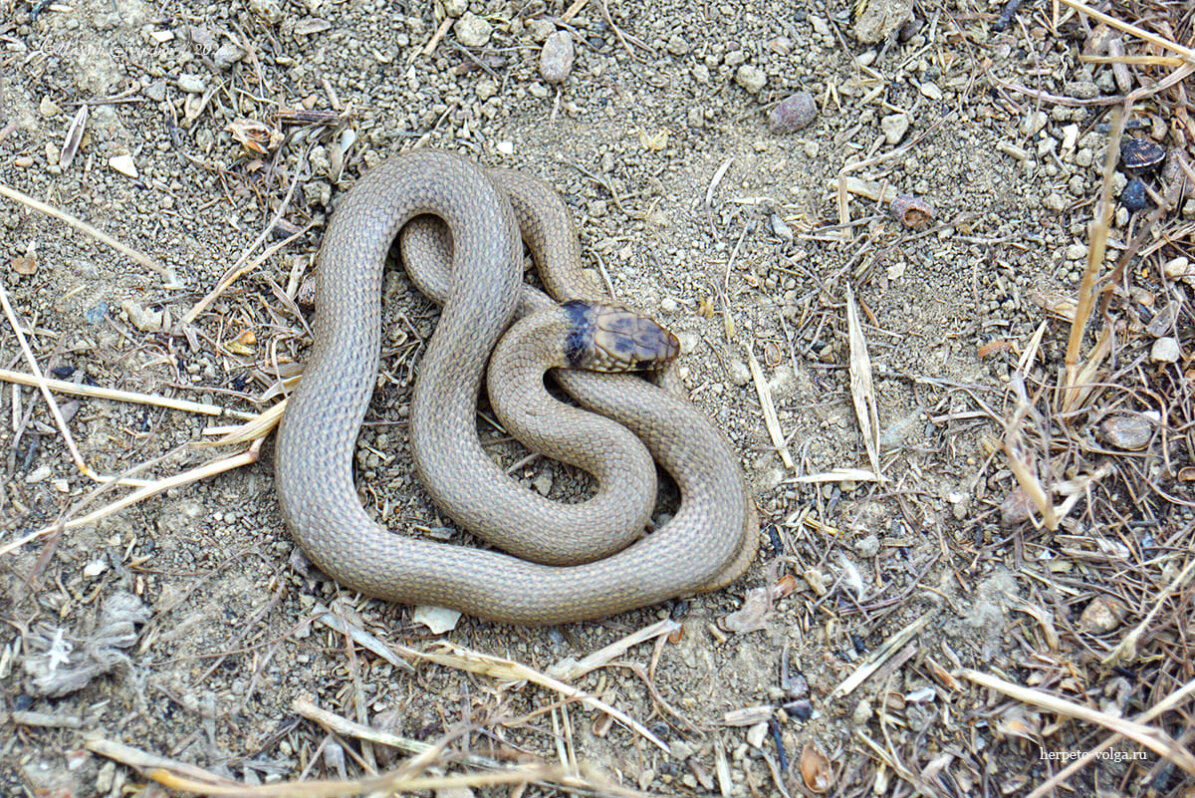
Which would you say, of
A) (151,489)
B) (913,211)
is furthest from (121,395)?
(913,211)

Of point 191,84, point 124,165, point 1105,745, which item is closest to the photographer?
point 1105,745

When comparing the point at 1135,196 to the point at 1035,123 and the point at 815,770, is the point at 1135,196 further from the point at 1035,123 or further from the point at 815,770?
the point at 815,770

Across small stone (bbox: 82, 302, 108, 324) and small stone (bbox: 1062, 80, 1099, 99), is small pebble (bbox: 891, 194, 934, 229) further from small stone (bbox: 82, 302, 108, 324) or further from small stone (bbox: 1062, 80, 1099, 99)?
small stone (bbox: 82, 302, 108, 324)

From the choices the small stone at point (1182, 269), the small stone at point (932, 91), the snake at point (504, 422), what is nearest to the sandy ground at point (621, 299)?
the small stone at point (932, 91)

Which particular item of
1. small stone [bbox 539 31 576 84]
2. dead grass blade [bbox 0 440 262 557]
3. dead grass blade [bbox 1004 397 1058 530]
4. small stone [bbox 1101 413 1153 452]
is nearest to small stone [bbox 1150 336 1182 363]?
small stone [bbox 1101 413 1153 452]

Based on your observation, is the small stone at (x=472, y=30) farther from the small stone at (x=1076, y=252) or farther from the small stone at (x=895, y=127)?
the small stone at (x=1076, y=252)
